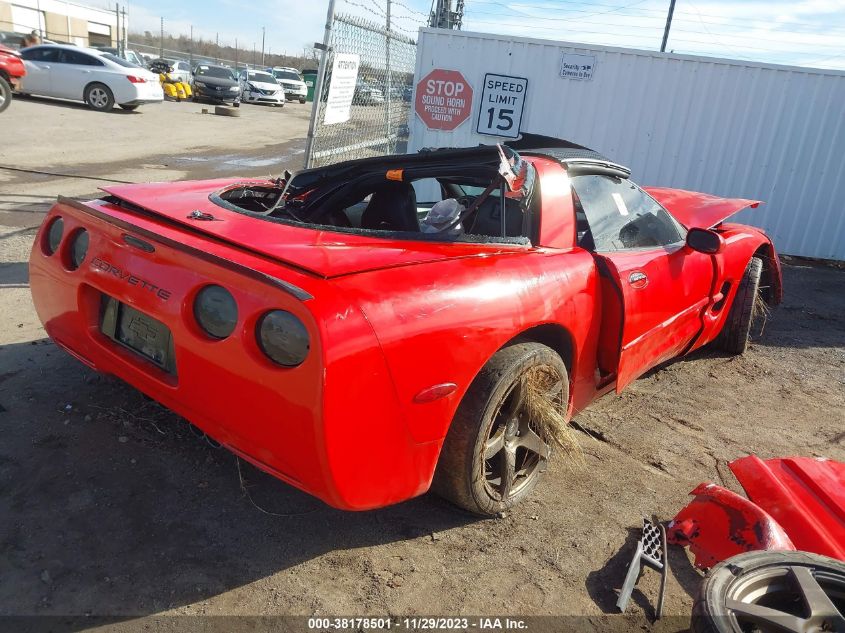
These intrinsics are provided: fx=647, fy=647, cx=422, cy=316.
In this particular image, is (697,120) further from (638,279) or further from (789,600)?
(789,600)

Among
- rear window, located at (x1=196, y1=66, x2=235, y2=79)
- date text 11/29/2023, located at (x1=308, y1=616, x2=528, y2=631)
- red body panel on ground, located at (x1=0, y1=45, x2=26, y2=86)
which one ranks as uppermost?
rear window, located at (x1=196, y1=66, x2=235, y2=79)

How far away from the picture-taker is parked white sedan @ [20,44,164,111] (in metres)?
17.1

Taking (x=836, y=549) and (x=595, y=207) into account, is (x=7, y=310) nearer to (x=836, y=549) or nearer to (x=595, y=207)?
(x=595, y=207)

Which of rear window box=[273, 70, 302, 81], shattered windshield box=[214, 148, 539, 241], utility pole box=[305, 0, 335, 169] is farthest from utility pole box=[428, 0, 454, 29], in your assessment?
rear window box=[273, 70, 302, 81]

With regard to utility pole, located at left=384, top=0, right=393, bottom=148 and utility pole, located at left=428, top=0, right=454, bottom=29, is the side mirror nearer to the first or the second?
utility pole, located at left=384, top=0, right=393, bottom=148

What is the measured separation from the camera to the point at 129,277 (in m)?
2.38

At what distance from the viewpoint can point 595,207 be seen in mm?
3252

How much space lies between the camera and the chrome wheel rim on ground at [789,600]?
5.97 ft

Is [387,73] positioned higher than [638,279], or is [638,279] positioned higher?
[387,73]

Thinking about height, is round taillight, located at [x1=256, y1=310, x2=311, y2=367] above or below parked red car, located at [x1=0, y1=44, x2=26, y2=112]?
below

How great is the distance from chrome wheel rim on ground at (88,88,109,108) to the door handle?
58.9ft

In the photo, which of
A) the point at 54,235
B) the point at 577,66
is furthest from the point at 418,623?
the point at 577,66

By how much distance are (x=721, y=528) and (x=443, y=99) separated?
23.2 feet

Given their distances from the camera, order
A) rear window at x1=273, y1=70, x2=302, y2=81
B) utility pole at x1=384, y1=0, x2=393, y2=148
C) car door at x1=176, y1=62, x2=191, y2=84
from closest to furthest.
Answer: utility pole at x1=384, y1=0, x2=393, y2=148
car door at x1=176, y1=62, x2=191, y2=84
rear window at x1=273, y1=70, x2=302, y2=81
